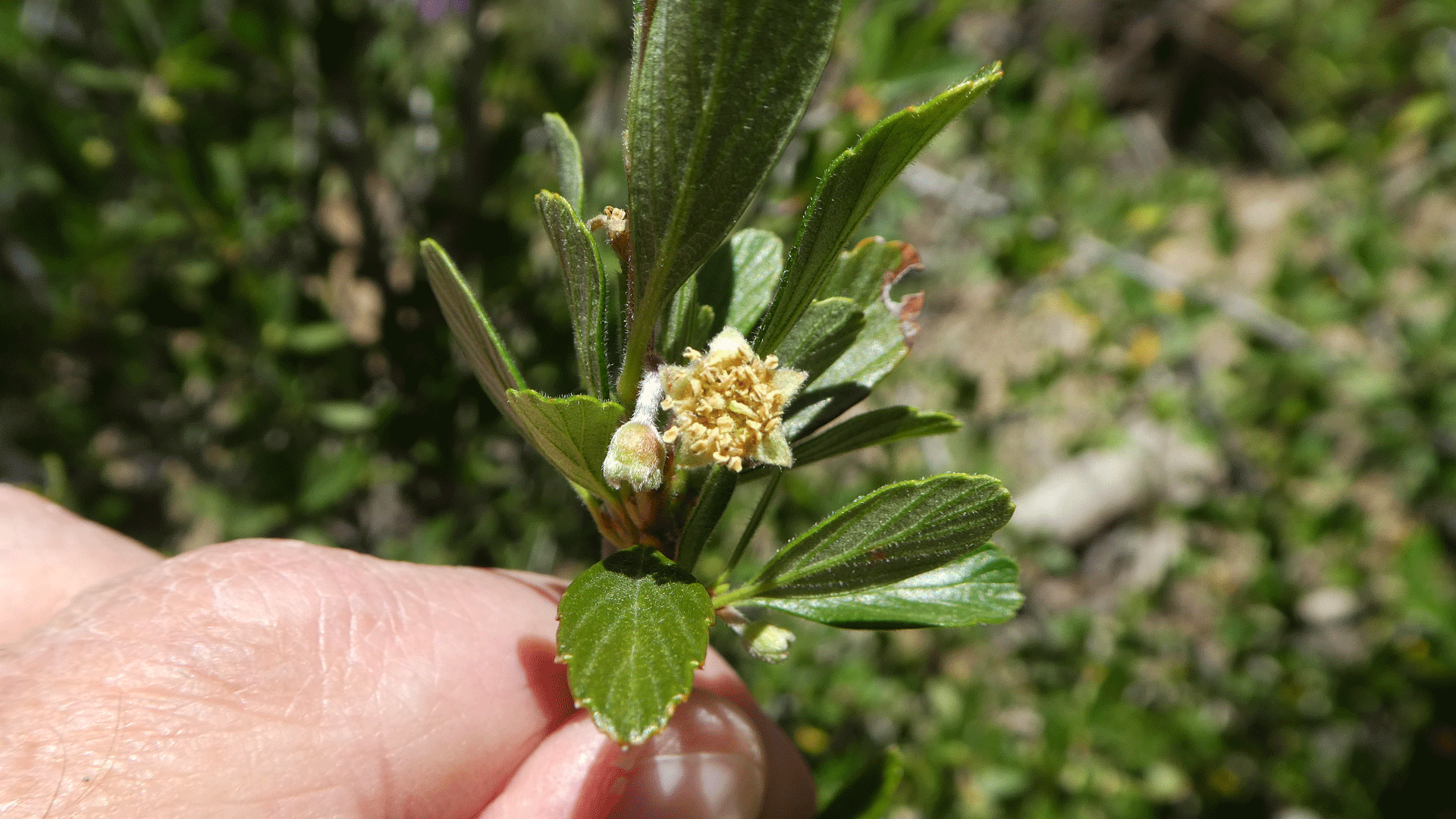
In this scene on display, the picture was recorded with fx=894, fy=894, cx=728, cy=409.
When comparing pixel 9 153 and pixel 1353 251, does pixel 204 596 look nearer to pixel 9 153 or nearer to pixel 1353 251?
pixel 9 153

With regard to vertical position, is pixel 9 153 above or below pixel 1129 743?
above

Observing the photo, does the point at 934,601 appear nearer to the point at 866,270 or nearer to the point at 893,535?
the point at 893,535

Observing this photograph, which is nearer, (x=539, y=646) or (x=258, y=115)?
(x=539, y=646)

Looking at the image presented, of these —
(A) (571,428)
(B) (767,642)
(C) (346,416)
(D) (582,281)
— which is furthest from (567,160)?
(C) (346,416)

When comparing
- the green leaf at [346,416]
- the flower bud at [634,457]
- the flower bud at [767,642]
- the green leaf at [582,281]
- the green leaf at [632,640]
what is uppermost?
the green leaf at [582,281]

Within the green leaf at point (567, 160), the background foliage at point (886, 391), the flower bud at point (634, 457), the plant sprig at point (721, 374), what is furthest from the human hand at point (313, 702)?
the background foliage at point (886, 391)

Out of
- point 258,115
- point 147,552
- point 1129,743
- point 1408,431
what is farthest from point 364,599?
point 1408,431

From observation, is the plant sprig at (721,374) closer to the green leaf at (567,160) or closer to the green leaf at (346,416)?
the green leaf at (567,160)
